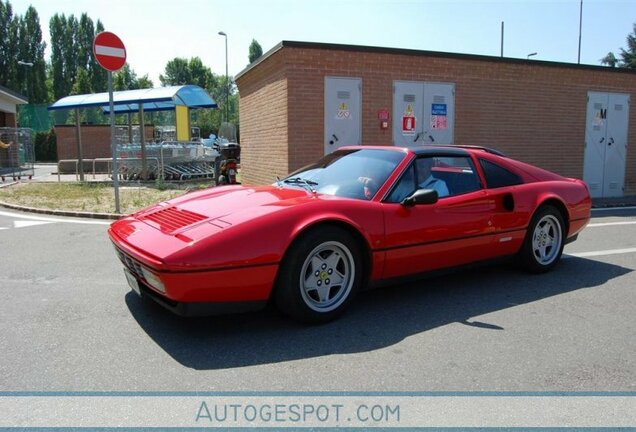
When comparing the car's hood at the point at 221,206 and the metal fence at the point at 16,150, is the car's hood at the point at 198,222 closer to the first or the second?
the car's hood at the point at 221,206

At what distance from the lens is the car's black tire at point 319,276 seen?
141 inches

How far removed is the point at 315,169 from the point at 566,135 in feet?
30.8

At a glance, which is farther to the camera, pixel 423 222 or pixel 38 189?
pixel 38 189

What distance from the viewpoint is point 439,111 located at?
10.7m

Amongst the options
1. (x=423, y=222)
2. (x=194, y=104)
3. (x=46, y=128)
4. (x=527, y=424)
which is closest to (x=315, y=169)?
(x=423, y=222)

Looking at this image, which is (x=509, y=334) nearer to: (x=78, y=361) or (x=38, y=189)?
(x=78, y=361)

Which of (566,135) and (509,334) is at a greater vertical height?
(566,135)

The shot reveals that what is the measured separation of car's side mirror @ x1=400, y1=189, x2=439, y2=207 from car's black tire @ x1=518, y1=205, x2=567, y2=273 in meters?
1.51

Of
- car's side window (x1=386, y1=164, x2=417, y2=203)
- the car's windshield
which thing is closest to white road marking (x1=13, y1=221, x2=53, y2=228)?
the car's windshield

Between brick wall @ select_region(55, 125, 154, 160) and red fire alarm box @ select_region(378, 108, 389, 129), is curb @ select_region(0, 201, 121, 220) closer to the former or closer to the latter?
red fire alarm box @ select_region(378, 108, 389, 129)

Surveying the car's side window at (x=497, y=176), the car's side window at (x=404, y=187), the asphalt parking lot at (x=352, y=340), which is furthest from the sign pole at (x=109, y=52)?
the car's side window at (x=497, y=176)

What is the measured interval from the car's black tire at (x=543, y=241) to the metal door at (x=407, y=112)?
5.26 meters

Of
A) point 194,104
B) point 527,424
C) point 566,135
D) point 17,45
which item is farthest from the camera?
point 17,45

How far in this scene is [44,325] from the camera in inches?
151
